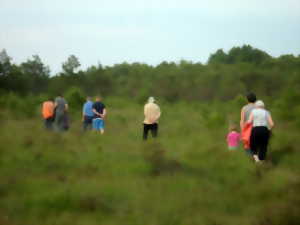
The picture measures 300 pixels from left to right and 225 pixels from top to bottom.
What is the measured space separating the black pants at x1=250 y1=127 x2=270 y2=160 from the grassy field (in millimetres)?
312

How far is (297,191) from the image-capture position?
730 centimetres

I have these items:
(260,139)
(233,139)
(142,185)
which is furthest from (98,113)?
(142,185)

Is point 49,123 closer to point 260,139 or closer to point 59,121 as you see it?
point 59,121

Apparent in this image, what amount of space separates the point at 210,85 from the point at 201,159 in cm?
4734

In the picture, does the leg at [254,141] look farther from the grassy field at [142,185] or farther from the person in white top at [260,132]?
the grassy field at [142,185]

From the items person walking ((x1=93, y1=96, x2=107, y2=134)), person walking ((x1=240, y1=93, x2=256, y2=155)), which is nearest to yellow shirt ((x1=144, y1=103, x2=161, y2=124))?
person walking ((x1=93, y1=96, x2=107, y2=134))

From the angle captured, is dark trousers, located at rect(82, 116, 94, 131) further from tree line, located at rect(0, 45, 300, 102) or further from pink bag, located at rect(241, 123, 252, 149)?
tree line, located at rect(0, 45, 300, 102)

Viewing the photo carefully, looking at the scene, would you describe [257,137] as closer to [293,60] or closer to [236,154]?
[236,154]

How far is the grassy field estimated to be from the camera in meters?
6.39

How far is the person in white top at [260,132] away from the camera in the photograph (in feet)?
33.5

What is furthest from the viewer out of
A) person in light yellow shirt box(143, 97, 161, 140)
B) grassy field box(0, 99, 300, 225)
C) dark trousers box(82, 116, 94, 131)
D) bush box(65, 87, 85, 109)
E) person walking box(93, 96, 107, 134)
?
bush box(65, 87, 85, 109)

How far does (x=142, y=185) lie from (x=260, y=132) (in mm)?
3283

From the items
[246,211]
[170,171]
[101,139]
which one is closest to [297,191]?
[246,211]

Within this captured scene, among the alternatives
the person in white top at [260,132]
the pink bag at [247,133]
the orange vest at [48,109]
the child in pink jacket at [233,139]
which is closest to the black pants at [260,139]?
the person in white top at [260,132]
